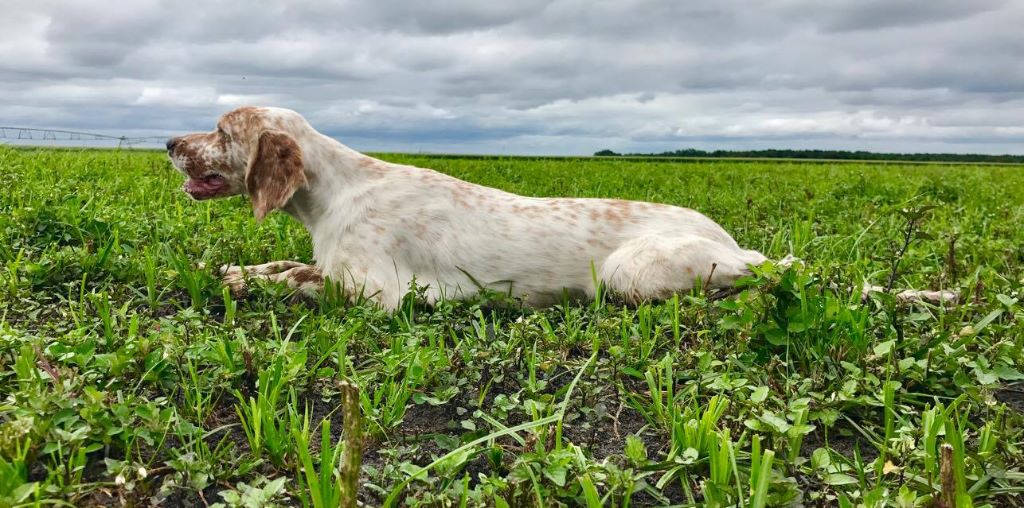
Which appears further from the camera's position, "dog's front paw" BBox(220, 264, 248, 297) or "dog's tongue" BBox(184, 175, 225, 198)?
"dog's tongue" BBox(184, 175, 225, 198)

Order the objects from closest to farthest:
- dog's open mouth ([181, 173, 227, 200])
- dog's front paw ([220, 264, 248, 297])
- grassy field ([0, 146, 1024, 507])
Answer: grassy field ([0, 146, 1024, 507])
dog's front paw ([220, 264, 248, 297])
dog's open mouth ([181, 173, 227, 200])

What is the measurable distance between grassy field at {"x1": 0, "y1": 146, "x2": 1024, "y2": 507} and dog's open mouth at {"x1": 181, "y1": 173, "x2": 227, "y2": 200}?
545 millimetres

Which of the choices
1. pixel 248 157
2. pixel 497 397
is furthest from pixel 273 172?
pixel 497 397

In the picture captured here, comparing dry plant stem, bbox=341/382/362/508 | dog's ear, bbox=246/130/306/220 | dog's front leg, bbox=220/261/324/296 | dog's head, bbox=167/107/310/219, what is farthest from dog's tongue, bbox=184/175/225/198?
dry plant stem, bbox=341/382/362/508

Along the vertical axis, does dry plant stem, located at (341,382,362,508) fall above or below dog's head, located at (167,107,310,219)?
below

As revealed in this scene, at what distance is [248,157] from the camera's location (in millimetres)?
5031

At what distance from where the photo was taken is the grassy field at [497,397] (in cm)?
212

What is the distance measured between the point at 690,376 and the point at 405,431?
49.1 inches

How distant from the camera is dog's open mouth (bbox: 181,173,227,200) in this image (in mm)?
5238

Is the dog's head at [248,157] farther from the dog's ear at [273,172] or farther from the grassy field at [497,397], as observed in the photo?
the grassy field at [497,397]

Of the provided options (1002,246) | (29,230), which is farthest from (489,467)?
(1002,246)

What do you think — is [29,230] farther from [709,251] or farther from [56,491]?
[709,251]

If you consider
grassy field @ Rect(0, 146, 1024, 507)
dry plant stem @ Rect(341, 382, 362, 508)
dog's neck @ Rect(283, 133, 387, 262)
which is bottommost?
grassy field @ Rect(0, 146, 1024, 507)

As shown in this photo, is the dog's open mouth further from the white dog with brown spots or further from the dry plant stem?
the dry plant stem
